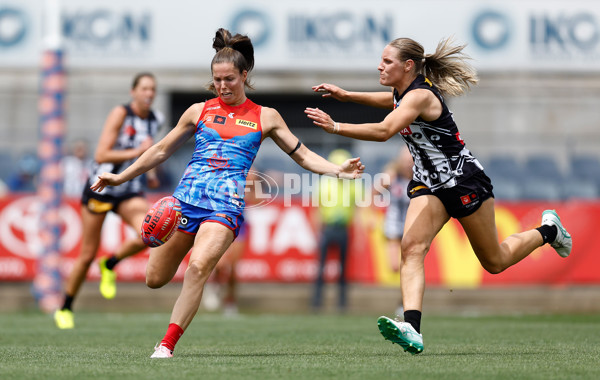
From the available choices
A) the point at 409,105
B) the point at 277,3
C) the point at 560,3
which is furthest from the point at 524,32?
the point at 409,105

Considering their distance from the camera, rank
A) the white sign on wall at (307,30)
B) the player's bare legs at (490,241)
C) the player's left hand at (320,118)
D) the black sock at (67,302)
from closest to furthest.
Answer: the player's left hand at (320,118) → the player's bare legs at (490,241) → the black sock at (67,302) → the white sign on wall at (307,30)

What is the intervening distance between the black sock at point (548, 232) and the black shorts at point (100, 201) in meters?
4.37

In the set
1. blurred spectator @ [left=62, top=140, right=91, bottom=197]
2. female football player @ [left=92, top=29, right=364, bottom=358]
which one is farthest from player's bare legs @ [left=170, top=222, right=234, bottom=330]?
blurred spectator @ [left=62, top=140, right=91, bottom=197]

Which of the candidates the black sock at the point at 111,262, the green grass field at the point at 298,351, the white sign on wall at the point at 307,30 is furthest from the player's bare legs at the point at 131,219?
the white sign on wall at the point at 307,30

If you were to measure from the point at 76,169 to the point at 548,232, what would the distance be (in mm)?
11207

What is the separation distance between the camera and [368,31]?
71.6 feet

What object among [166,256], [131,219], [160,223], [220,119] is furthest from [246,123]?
[131,219]

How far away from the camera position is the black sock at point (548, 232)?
7.69 meters

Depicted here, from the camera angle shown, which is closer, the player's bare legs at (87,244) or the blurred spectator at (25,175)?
the player's bare legs at (87,244)

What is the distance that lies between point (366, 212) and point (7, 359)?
33.0 ft

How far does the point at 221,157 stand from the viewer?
664 centimetres

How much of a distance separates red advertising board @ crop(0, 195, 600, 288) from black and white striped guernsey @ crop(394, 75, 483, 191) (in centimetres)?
861

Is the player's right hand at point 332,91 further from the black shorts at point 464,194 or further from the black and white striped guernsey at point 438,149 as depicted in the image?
the black shorts at point 464,194

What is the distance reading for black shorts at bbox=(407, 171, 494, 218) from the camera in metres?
6.83
